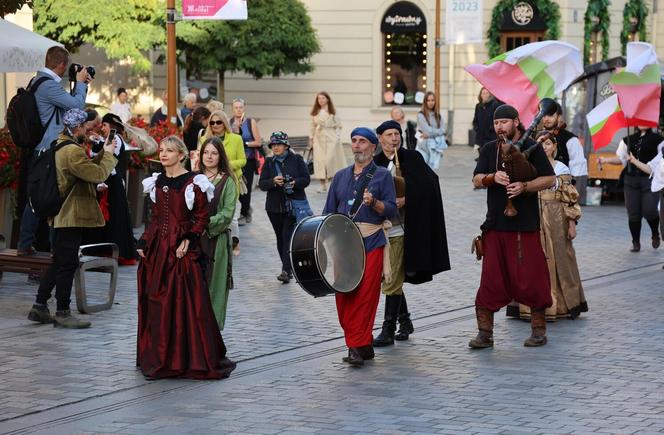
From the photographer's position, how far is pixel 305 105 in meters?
41.8

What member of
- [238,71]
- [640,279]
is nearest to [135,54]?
[238,71]

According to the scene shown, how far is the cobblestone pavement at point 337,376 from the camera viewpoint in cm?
828

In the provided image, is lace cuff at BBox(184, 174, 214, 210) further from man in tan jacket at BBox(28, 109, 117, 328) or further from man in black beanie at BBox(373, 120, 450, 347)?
man in tan jacket at BBox(28, 109, 117, 328)

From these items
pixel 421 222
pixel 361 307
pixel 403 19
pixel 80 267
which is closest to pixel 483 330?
pixel 421 222

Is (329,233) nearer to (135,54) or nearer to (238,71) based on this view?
(135,54)

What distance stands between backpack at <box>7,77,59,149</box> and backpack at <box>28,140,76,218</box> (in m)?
1.43

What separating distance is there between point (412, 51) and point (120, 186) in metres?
26.1

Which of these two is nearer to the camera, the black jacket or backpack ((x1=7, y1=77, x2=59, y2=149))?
backpack ((x1=7, y1=77, x2=59, y2=149))

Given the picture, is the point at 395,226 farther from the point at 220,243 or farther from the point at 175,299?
the point at 175,299

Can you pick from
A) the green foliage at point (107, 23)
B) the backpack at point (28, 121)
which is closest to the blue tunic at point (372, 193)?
the backpack at point (28, 121)

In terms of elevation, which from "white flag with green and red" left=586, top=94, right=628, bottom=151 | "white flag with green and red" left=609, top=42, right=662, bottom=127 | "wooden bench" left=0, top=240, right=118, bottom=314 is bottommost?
"wooden bench" left=0, top=240, right=118, bottom=314

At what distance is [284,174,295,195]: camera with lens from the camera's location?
46.1ft

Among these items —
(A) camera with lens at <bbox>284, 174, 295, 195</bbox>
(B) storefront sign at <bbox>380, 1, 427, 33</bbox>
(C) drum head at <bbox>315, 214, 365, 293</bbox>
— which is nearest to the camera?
(C) drum head at <bbox>315, 214, 365, 293</bbox>

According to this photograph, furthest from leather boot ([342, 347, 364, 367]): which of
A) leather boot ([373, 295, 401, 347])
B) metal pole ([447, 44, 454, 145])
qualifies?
metal pole ([447, 44, 454, 145])
